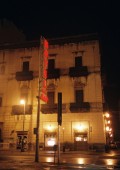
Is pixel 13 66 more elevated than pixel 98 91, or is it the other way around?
pixel 13 66

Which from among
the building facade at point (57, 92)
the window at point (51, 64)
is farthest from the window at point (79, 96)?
the window at point (51, 64)

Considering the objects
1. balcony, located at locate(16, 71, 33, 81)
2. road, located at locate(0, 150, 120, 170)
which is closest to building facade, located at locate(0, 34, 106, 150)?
balcony, located at locate(16, 71, 33, 81)

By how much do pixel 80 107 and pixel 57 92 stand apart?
13.4ft

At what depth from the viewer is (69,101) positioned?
3678cm

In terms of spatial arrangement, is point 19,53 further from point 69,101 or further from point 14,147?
point 14,147

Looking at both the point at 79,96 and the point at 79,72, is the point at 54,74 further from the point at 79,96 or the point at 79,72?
the point at 79,96

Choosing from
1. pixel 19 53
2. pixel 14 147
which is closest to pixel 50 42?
pixel 19 53

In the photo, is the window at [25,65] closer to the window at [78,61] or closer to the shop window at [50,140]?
the window at [78,61]

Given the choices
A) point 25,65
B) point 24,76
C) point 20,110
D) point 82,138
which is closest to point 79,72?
point 24,76

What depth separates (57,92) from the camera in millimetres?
37500

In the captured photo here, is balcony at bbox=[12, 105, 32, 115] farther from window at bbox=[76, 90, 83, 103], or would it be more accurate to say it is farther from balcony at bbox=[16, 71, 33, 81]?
window at bbox=[76, 90, 83, 103]

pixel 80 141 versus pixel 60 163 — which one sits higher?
pixel 80 141

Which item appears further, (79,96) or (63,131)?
(79,96)

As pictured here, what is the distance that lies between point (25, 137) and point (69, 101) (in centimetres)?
817
